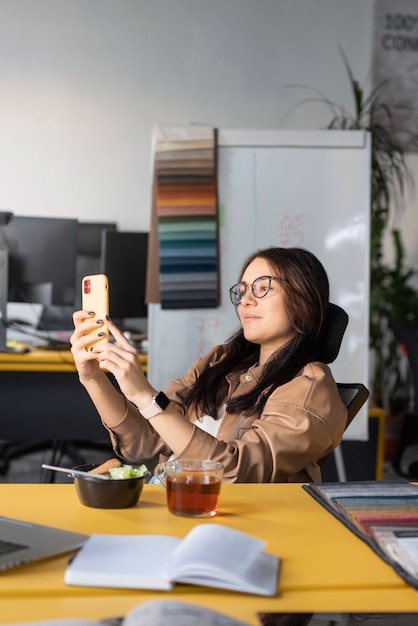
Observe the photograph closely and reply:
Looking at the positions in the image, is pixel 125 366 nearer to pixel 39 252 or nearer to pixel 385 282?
pixel 39 252

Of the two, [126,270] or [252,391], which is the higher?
[126,270]

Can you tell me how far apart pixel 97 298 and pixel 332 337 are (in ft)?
2.00

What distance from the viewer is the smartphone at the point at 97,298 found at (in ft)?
4.80

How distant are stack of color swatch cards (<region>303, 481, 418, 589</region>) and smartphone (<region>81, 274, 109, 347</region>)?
0.48m

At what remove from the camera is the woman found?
59.8 inches

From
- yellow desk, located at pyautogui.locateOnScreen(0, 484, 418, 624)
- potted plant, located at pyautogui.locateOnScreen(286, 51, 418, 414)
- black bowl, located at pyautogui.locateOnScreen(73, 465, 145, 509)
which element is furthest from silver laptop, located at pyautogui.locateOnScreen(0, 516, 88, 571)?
potted plant, located at pyautogui.locateOnScreen(286, 51, 418, 414)

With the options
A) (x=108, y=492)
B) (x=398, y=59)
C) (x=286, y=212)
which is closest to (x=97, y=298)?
(x=108, y=492)

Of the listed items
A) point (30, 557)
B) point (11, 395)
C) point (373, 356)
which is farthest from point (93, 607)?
point (373, 356)

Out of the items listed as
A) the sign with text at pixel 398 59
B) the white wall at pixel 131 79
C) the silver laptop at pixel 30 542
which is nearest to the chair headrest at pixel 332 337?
the silver laptop at pixel 30 542

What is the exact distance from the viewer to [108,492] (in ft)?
4.11

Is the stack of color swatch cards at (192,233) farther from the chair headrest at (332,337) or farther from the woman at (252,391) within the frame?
the chair headrest at (332,337)

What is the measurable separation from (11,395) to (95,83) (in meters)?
2.40

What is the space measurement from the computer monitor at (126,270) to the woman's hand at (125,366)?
203cm

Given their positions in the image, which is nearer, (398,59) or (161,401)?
(161,401)
